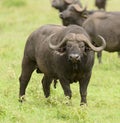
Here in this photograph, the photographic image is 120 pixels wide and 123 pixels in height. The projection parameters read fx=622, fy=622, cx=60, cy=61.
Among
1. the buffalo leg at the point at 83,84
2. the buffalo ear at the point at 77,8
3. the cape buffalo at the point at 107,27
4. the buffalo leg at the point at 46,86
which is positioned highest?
the buffalo leg at the point at 83,84

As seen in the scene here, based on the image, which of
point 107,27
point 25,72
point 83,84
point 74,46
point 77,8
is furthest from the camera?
point 77,8

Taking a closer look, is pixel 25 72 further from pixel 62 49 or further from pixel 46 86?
pixel 62 49

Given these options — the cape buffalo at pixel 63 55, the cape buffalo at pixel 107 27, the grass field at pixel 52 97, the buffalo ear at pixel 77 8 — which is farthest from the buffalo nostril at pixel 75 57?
the buffalo ear at pixel 77 8

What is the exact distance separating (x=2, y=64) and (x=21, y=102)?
446 centimetres

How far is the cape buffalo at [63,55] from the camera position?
9.47 m

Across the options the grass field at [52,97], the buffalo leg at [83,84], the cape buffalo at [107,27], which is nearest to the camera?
the grass field at [52,97]

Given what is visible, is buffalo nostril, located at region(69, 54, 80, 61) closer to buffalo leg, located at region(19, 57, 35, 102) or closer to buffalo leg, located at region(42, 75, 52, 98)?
buffalo leg, located at region(19, 57, 35, 102)

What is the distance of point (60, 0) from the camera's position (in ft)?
63.2

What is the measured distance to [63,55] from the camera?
31.9ft

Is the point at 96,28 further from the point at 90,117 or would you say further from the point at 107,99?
the point at 90,117

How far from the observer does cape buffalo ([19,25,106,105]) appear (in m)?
9.47

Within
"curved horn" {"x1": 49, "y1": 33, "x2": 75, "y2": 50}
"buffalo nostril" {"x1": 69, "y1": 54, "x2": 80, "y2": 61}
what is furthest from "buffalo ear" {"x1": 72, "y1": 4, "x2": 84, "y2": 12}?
"buffalo nostril" {"x1": 69, "y1": 54, "x2": 80, "y2": 61}

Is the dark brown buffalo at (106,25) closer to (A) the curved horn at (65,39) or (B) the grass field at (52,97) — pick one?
(B) the grass field at (52,97)

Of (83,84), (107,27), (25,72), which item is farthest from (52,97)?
(107,27)
